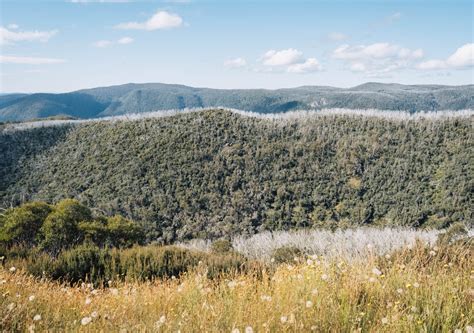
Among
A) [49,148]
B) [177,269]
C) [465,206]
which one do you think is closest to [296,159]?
[465,206]

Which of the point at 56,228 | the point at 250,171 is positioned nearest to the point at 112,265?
the point at 56,228

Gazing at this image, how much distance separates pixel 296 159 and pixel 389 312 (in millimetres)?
45578

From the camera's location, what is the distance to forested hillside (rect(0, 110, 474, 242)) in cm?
3847

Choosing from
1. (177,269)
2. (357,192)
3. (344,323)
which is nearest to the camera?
(344,323)

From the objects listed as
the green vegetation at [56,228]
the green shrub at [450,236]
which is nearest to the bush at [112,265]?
the green shrub at [450,236]

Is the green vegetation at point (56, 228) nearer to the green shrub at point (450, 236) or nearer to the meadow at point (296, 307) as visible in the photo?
the green shrub at point (450, 236)

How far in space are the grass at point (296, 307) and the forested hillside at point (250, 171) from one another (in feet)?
100

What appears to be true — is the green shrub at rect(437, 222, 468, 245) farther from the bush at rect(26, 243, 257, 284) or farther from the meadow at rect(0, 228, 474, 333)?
the bush at rect(26, 243, 257, 284)

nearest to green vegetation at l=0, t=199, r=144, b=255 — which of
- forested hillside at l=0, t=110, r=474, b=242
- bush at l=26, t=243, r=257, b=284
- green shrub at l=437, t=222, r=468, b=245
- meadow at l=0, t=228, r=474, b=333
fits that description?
bush at l=26, t=243, r=257, b=284

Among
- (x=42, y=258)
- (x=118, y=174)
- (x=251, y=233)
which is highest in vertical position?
(x=42, y=258)

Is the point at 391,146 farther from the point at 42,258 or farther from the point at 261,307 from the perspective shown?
the point at 261,307

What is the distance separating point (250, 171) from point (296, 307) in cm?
4273

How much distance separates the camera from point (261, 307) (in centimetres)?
388

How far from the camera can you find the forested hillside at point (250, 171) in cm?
3847
